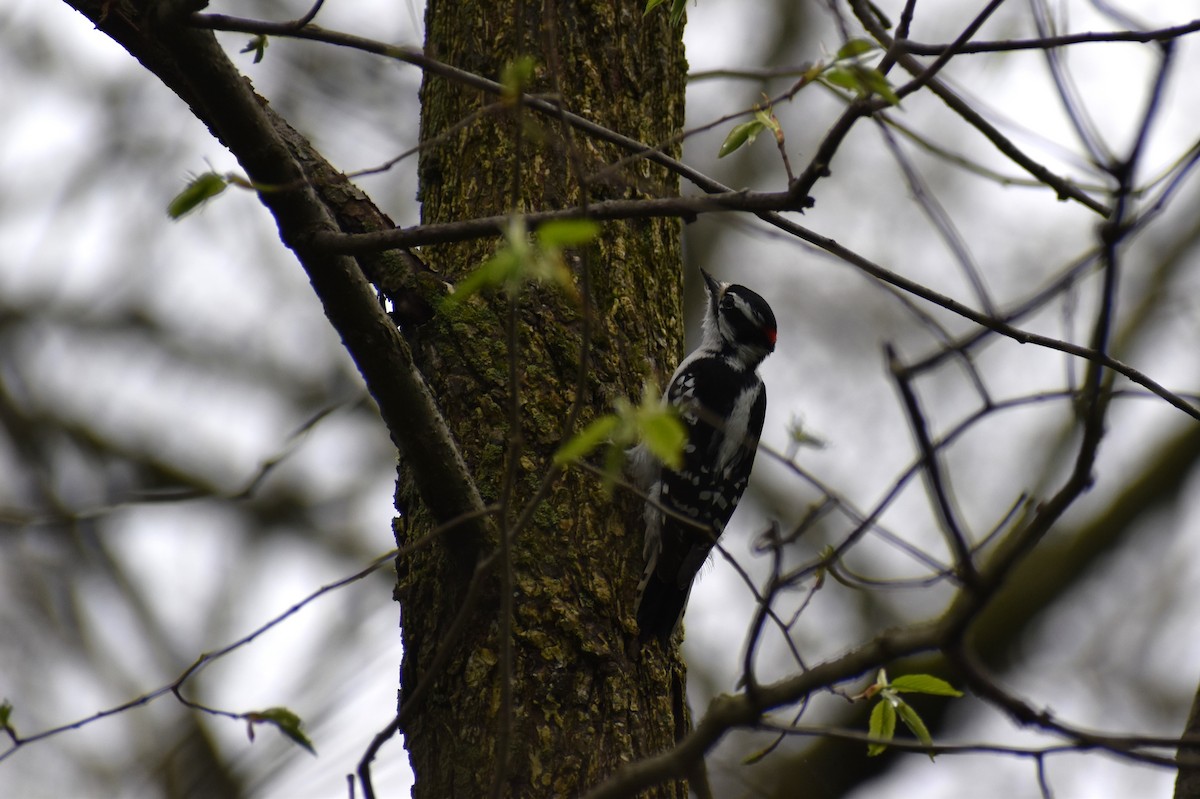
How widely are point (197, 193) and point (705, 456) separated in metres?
2.92

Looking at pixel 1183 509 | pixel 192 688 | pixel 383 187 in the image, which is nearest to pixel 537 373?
pixel 192 688

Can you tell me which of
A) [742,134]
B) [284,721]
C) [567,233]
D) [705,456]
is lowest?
[284,721]

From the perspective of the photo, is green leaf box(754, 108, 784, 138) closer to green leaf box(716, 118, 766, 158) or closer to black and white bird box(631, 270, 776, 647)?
green leaf box(716, 118, 766, 158)

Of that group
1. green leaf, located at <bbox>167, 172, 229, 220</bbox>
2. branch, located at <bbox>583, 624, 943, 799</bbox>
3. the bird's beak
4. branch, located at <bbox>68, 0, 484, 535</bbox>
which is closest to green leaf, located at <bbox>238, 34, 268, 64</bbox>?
branch, located at <bbox>68, 0, 484, 535</bbox>

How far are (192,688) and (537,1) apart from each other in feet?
15.4

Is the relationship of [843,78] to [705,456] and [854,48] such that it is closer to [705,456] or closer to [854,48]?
[854,48]

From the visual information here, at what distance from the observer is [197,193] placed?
192 centimetres

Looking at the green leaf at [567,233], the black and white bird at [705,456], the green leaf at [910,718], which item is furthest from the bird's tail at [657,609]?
the green leaf at [567,233]

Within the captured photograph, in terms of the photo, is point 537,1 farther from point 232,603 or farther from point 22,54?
point 22,54

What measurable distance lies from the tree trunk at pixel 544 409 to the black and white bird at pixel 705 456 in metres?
0.11

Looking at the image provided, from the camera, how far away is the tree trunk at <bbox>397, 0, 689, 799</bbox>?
8.98ft

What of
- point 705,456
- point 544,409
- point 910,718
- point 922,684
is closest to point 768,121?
point 544,409

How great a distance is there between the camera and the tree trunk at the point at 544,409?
A: 2736 mm

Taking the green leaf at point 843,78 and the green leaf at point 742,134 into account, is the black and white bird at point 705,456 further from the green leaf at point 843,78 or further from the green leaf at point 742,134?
the green leaf at point 843,78
